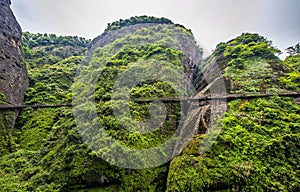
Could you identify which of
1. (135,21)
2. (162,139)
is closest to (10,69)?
(162,139)

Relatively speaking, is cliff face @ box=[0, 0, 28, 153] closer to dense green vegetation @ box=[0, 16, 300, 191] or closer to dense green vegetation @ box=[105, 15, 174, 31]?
dense green vegetation @ box=[0, 16, 300, 191]

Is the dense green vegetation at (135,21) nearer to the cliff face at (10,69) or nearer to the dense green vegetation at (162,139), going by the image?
the dense green vegetation at (162,139)

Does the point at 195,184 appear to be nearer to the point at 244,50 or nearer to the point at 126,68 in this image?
the point at 126,68

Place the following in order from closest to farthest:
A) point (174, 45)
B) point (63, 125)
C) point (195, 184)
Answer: point (195, 184) < point (63, 125) < point (174, 45)

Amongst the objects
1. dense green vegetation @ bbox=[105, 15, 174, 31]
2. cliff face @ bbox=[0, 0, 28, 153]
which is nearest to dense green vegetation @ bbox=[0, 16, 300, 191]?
cliff face @ bbox=[0, 0, 28, 153]

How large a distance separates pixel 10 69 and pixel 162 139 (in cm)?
1435

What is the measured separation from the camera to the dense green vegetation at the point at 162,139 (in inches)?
393

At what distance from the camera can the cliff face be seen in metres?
16.6

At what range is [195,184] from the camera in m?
9.85

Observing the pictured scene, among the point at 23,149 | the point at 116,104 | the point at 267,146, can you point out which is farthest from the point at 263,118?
the point at 23,149

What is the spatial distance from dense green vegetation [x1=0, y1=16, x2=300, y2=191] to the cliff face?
3.14 ft

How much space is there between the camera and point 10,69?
19.8 metres

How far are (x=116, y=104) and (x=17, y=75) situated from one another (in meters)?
11.3

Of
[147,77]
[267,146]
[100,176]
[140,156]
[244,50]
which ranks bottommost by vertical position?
[100,176]
